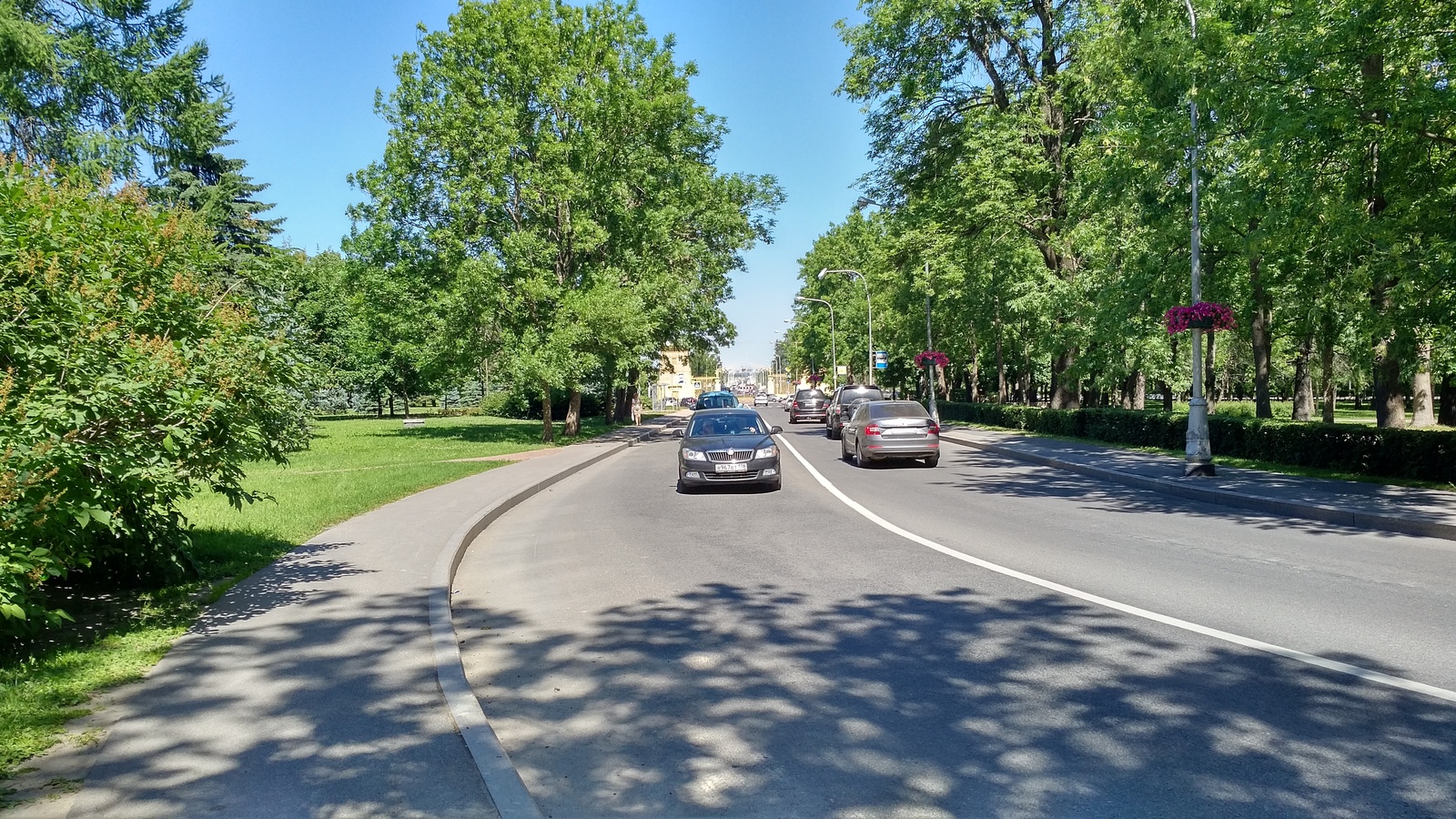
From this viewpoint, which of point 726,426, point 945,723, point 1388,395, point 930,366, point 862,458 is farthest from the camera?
point 930,366

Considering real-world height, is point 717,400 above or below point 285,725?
above

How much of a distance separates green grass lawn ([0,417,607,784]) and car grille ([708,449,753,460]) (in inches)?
210

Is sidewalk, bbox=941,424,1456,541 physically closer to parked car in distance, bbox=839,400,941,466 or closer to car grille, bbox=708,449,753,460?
parked car in distance, bbox=839,400,941,466

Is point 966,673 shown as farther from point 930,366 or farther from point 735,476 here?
point 930,366

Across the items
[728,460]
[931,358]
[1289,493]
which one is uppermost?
[931,358]

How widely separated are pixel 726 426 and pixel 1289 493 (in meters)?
9.20

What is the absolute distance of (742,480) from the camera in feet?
51.4

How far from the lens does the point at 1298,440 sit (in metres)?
17.1

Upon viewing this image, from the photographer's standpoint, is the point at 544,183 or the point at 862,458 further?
the point at 544,183

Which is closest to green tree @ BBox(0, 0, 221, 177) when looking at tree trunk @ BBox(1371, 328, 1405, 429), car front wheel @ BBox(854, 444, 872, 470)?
car front wheel @ BBox(854, 444, 872, 470)

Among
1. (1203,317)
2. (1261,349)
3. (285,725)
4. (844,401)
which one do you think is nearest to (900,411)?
(1203,317)

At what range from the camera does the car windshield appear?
16.7 metres

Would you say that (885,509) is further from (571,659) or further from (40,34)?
(40,34)

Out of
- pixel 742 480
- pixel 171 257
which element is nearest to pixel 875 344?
pixel 742 480
